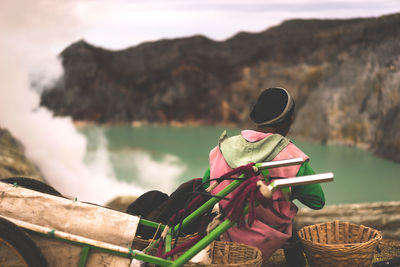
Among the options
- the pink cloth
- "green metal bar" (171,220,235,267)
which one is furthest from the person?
"green metal bar" (171,220,235,267)

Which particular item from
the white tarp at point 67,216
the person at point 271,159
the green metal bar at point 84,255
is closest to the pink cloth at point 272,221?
the person at point 271,159

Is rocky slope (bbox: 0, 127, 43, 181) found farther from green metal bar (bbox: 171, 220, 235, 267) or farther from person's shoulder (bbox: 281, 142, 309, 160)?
person's shoulder (bbox: 281, 142, 309, 160)

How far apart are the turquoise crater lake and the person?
645 cm

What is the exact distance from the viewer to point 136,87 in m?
18.1

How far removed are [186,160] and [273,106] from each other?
440 inches

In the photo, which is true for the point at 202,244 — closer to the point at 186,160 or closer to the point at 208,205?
the point at 208,205

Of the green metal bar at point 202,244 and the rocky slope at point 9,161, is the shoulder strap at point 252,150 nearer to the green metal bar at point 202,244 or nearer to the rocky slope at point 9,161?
the green metal bar at point 202,244

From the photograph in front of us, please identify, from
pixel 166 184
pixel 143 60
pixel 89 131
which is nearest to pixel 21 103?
pixel 166 184

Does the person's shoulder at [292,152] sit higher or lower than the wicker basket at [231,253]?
higher

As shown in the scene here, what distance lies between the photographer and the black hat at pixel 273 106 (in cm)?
203

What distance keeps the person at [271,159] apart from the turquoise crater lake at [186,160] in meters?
6.45

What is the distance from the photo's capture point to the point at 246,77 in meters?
16.5

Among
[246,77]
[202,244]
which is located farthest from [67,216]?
[246,77]

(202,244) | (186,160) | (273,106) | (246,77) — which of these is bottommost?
(202,244)
